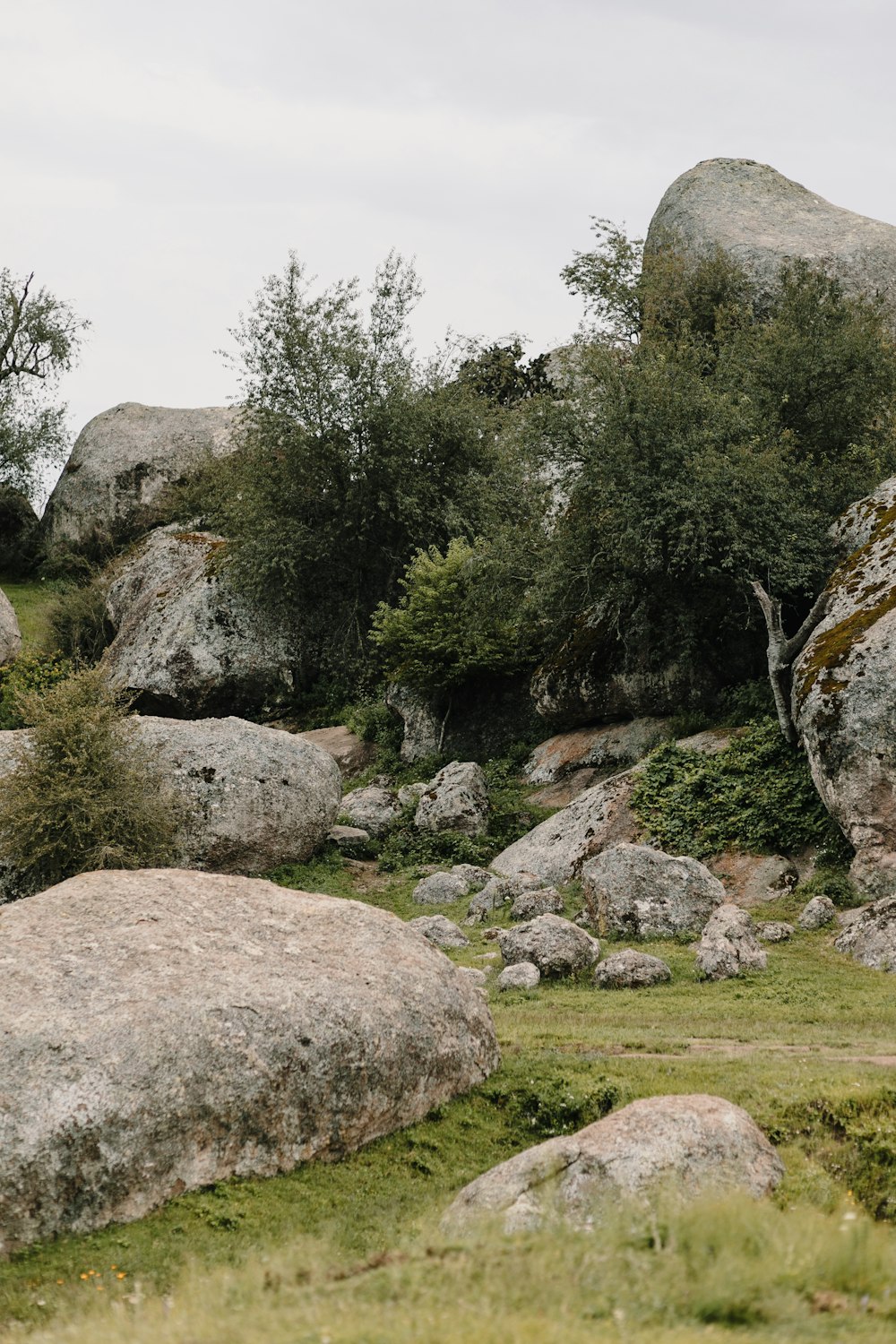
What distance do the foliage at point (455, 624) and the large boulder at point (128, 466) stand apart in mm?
24174

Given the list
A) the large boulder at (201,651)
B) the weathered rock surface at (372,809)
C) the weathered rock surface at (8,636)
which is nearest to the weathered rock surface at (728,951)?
the weathered rock surface at (372,809)

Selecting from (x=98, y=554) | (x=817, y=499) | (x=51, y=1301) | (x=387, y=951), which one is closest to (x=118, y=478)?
(x=98, y=554)

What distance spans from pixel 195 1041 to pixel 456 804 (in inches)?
760

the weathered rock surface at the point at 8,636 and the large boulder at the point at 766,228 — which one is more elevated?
the large boulder at the point at 766,228

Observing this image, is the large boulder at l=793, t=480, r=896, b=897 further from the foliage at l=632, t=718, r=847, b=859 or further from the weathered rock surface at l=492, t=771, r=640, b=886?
the weathered rock surface at l=492, t=771, r=640, b=886

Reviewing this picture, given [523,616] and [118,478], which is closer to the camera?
[523,616]

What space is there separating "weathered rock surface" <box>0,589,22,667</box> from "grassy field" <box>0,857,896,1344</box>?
112 ft

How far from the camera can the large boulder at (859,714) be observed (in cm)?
2131

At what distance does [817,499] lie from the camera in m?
29.5

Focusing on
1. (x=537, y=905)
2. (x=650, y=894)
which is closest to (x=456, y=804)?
(x=537, y=905)

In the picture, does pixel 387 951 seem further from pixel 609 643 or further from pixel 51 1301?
pixel 609 643

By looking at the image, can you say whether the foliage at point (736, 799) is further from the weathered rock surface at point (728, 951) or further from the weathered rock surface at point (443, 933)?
A: the weathered rock surface at point (443, 933)

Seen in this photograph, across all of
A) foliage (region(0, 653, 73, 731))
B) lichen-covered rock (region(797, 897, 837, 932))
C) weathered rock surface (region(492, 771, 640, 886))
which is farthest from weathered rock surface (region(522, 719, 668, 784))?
foliage (region(0, 653, 73, 731))

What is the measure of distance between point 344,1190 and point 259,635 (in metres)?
33.5
